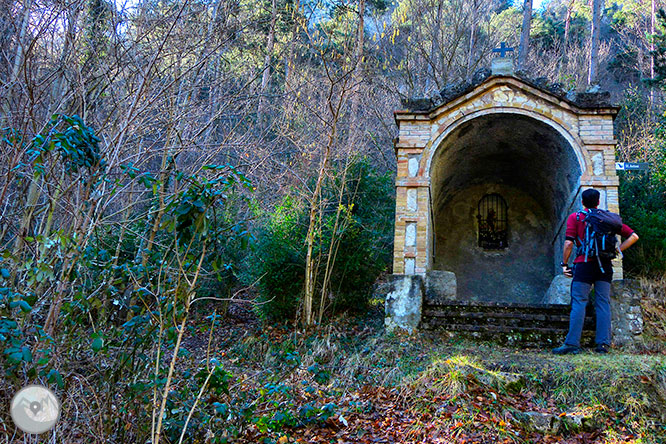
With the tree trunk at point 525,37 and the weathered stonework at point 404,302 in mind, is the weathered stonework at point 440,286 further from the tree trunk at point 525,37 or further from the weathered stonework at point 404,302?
the tree trunk at point 525,37

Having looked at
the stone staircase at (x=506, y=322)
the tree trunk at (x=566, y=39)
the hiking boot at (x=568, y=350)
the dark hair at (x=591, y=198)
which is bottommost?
the hiking boot at (x=568, y=350)

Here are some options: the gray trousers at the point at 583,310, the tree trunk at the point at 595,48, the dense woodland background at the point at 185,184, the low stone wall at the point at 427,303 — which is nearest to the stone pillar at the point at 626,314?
the low stone wall at the point at 427,303

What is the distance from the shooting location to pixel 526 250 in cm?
1066

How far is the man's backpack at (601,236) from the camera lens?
20.4 ft

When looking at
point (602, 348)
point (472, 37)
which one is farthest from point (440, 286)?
point (472, 37)

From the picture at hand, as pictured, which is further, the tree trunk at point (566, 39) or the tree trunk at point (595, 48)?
the tree trunk at point (566, 39)

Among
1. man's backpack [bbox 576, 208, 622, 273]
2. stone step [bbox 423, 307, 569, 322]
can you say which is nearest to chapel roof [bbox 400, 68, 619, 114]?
man's backpack [bbox 576, 208, 622, 273]

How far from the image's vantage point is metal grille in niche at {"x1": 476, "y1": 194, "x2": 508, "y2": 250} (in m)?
10.9

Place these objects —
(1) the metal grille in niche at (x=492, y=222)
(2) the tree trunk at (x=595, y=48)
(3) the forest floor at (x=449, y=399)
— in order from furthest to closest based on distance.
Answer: (2) the tree trunk at (x=595, y=48)
(1) the metal grille in niche at (x=492, y=222)
(3) the forest floor at (x=449, y=399)

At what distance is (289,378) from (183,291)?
2475 mm

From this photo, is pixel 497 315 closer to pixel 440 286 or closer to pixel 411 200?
pixel 440 286

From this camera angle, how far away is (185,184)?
461 cm

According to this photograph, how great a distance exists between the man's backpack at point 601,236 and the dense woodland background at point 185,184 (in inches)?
113

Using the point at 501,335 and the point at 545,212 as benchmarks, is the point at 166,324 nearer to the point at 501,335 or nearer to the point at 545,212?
the point at 501,335
